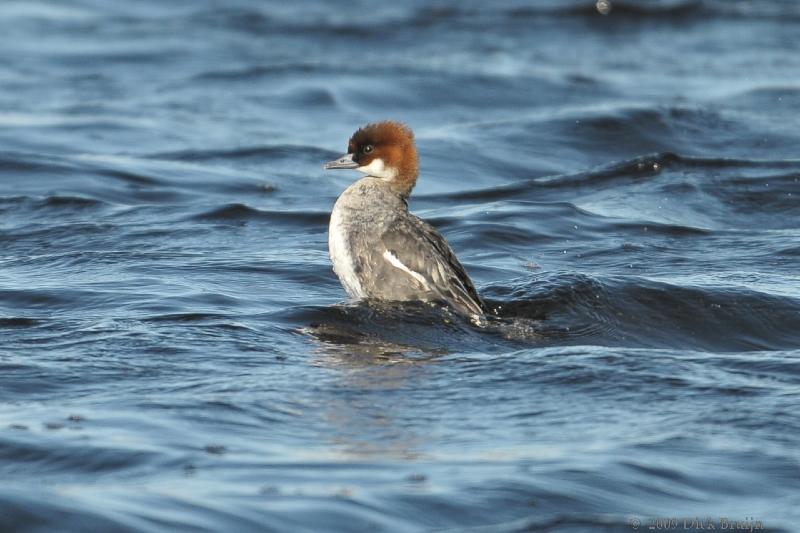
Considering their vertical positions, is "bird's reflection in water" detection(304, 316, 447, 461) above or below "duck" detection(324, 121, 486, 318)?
below

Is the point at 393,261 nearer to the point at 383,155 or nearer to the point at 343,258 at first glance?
the point at 343,258

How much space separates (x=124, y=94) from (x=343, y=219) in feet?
31.4

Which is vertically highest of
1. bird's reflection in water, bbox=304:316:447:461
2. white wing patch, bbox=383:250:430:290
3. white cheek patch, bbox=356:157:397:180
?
white cheek patch, bbox=356:157:397:180

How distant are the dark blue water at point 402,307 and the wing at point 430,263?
0.20 metres

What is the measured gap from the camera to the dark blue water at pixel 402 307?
5.65m

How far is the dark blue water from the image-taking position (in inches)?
223

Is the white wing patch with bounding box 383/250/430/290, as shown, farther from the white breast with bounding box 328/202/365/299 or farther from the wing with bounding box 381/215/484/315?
the white breast with bounding box 328/202/365/299

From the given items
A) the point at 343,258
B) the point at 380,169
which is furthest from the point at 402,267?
the point at 380,169

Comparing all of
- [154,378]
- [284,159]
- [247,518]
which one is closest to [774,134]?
[284,159]

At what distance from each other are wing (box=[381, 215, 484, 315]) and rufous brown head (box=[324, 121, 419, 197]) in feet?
2.06

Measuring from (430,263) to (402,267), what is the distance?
0.17 meters

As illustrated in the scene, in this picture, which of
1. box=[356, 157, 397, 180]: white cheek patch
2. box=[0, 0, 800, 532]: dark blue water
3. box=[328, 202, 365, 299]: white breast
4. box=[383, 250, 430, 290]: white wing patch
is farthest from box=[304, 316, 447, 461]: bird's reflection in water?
box=[356, 157, 397, 180]: white cheek patch

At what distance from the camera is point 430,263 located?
8.46 meters

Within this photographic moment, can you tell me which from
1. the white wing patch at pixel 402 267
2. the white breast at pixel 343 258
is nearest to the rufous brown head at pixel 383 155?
the white breast at pixel 343 258
